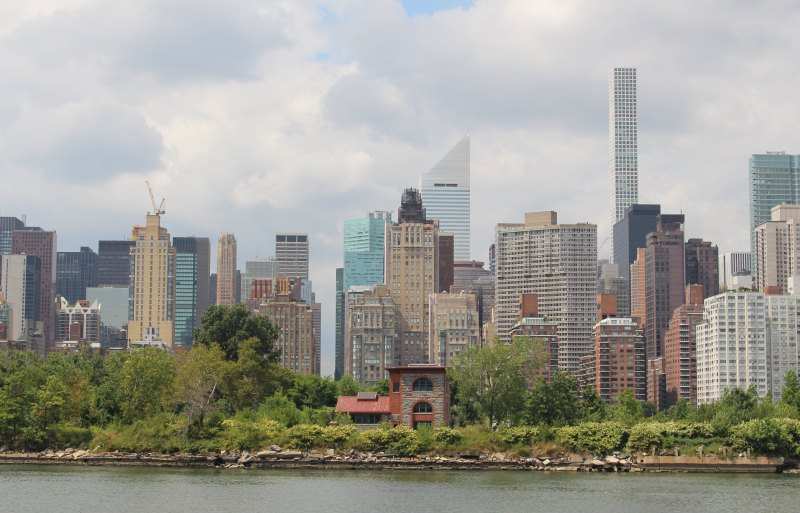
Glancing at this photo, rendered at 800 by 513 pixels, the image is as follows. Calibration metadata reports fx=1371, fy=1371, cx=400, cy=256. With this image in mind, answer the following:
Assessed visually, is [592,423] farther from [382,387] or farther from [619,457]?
[382,387]

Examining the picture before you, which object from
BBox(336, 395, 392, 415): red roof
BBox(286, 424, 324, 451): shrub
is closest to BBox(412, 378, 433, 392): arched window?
BBox(336, 395, 392, 415): red roof

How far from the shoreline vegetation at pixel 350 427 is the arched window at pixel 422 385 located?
429 centimetres

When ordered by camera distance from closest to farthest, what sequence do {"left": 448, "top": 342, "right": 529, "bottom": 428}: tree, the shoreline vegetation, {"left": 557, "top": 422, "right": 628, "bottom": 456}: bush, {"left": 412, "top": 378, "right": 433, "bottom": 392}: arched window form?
the shoreline vegetation, {"left": 557, "top": 422, "right": 628, "bottom": 456}: bush, {"left": 412, "top": 378, "right": 433, "bottom": 392}: arched window, {"left": 448, "top": 342, "right": 529, "bottom": 428}: tree

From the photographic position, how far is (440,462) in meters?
102

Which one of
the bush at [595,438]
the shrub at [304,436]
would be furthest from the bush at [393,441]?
the bush at [595,438]

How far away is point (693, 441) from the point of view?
340 ft

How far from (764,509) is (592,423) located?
31.6 metres

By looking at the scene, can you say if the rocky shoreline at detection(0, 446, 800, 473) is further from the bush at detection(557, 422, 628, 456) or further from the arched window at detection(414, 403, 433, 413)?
the arched window at detection(414, 403, 433, 413)

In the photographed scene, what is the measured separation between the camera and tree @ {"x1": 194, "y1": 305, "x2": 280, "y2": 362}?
13788cm

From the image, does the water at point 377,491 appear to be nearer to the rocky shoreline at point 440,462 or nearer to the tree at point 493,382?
the rocky shoreline at point 440,462

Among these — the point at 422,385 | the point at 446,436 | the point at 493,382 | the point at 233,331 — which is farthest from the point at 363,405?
the point at 233,331

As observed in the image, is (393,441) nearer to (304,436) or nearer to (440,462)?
(440,462)

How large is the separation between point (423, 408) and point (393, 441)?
794 cm

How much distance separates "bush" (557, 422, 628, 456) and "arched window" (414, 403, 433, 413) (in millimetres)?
11721
